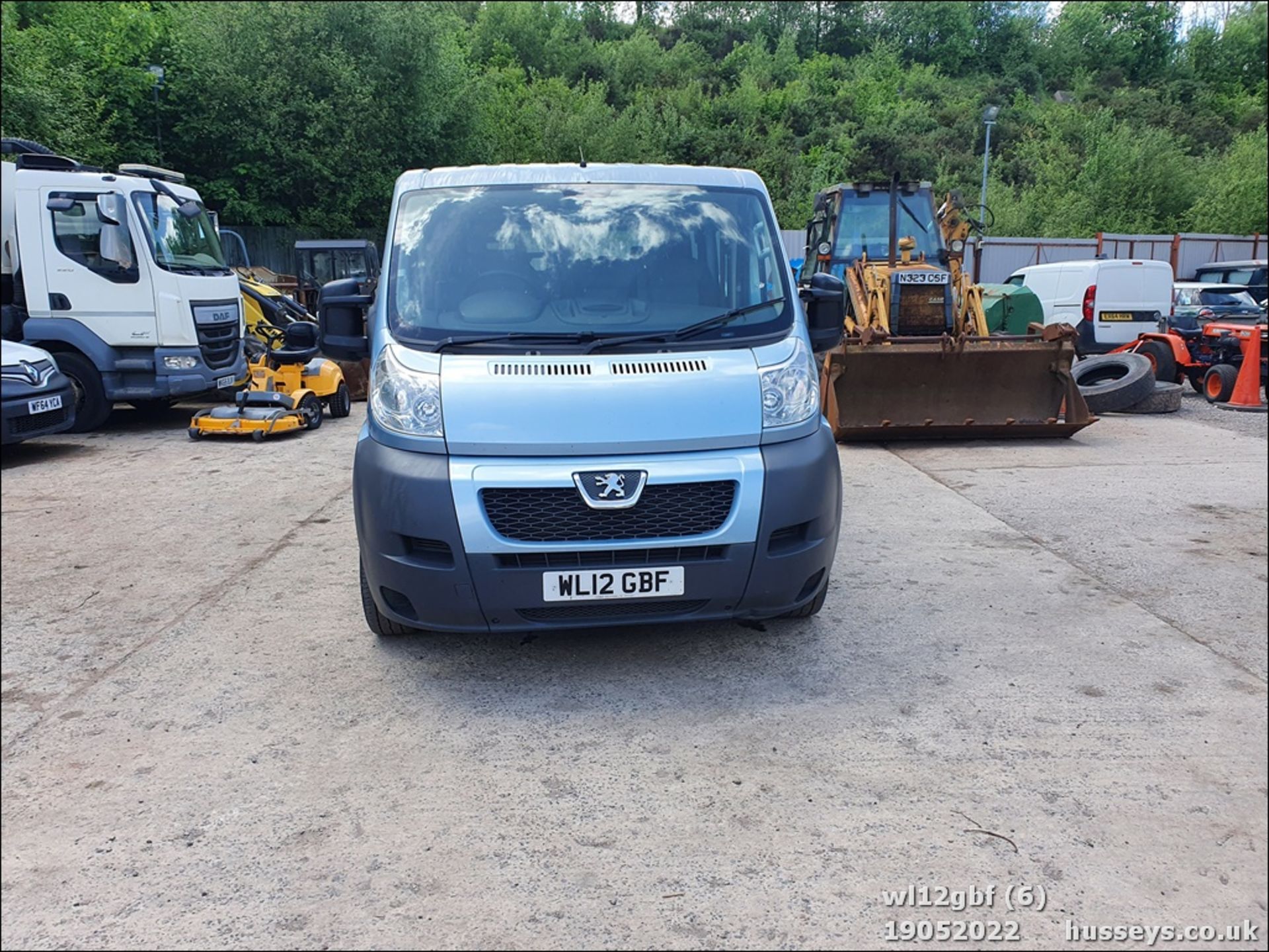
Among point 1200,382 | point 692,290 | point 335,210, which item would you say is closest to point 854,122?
point 335,210

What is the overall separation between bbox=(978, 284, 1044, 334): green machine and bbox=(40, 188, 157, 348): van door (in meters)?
10.5

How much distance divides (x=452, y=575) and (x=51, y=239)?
8480mm

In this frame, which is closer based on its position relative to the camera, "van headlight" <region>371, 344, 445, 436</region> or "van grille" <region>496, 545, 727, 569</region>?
"van grille" <region>496, 545, 727, 569</region>

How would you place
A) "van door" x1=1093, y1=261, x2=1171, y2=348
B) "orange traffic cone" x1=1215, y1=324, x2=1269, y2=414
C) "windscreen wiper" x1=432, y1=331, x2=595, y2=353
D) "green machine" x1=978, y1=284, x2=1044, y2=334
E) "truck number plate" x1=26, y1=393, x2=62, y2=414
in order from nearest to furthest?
"windscreen wiper" x1=432, y1=331, x2=595, y2=353, "truck number plate" x1=26, y1=393, x2=62, y2=414, "orange traffic cone" x1=1215, y1=324, x2=1269, y2=414, "green machine" x1=978, y1=284, x2=1044, y2=334, "van door" x1=1093, y1=261, x2=1171, y2=348

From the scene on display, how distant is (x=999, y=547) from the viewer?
19.5ft

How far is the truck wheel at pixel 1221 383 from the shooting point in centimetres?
1271

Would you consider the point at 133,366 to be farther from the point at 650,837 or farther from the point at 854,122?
the point at 854,122

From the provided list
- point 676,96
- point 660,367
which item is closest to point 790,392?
point 660,367

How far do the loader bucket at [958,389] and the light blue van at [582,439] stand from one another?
17.0 feet

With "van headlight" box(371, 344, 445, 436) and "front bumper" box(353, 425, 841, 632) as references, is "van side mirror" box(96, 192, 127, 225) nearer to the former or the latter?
"van headlight" box(371, 344, 445, 436)

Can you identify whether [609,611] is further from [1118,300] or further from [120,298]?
[1118,300]

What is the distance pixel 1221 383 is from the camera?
12758 mm

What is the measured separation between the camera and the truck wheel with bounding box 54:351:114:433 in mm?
10523

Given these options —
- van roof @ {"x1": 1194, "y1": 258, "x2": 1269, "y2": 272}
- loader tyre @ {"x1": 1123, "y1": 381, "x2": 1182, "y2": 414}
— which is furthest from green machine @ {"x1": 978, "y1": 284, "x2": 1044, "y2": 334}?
van roof @ {"x1": 1194, "y1": 258, "x2": 1269, "y2": 272}
